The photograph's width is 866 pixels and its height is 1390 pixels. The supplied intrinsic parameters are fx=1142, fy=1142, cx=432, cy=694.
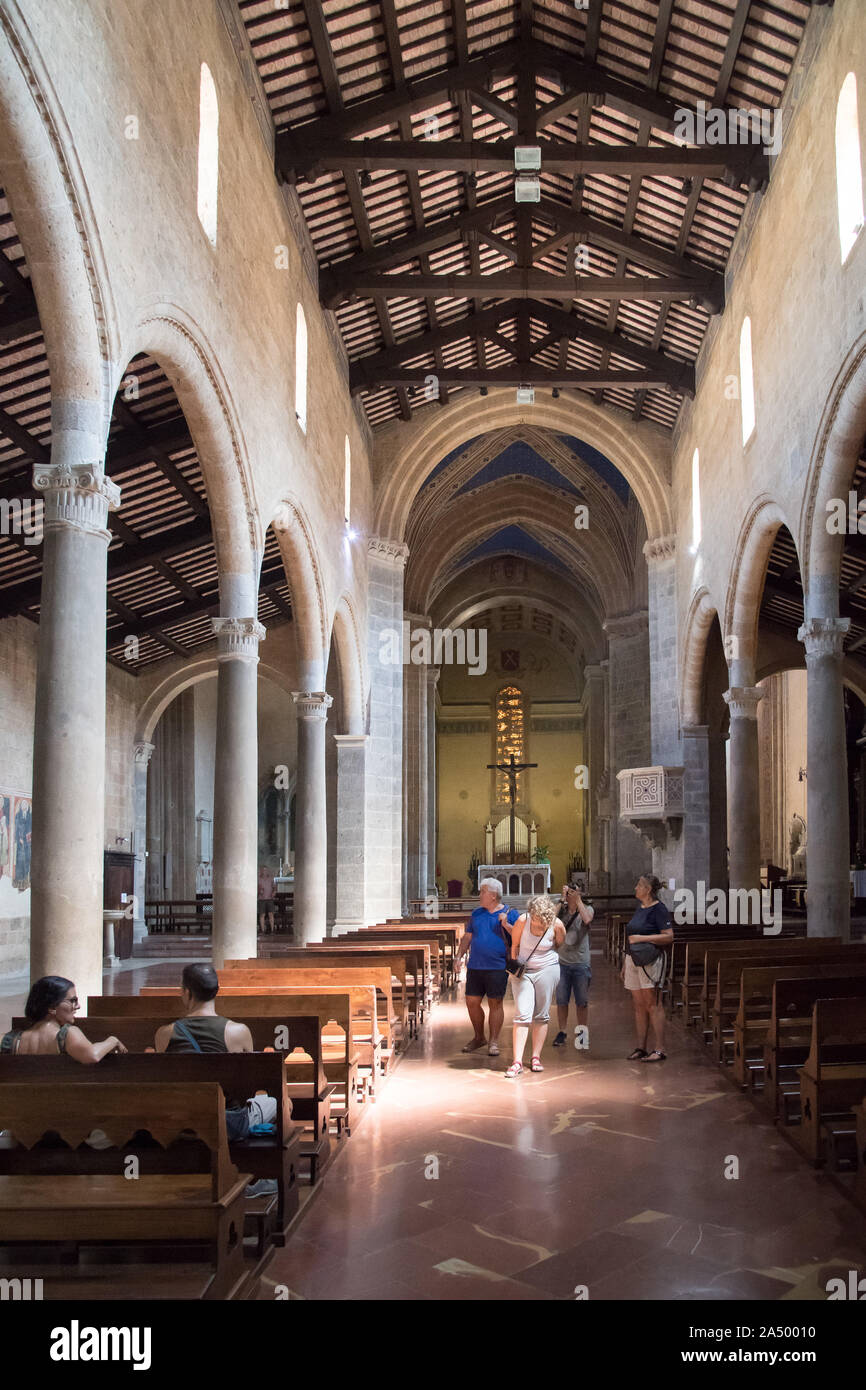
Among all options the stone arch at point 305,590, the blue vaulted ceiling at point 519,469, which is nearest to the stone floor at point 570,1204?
the stone arch at point 305,590

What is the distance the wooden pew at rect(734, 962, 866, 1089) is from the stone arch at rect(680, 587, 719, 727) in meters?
12.8

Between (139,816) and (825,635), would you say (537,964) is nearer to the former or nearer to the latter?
(825,635)

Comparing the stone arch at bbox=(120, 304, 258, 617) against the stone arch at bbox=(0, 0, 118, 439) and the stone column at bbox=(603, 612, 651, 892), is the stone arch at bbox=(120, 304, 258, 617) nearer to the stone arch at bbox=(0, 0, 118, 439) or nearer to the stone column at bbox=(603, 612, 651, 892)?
the stone arch at bbox=(0, 0, 118, 439)

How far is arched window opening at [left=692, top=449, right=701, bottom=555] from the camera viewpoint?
21031mm

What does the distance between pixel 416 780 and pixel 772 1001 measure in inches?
1001

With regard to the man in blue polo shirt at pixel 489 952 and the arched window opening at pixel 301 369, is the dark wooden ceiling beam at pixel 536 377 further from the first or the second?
the man in blue polo shirt at pixel 489 952

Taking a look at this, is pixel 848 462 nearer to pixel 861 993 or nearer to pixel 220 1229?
pixel 861 993

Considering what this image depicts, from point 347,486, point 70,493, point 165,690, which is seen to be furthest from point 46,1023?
point 165,690

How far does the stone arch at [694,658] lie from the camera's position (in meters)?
21.3

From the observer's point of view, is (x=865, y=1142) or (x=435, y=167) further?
(x=435, y=167)

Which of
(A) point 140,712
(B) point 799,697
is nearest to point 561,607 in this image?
(B) point 799,697

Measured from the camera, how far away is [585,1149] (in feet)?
21.6
